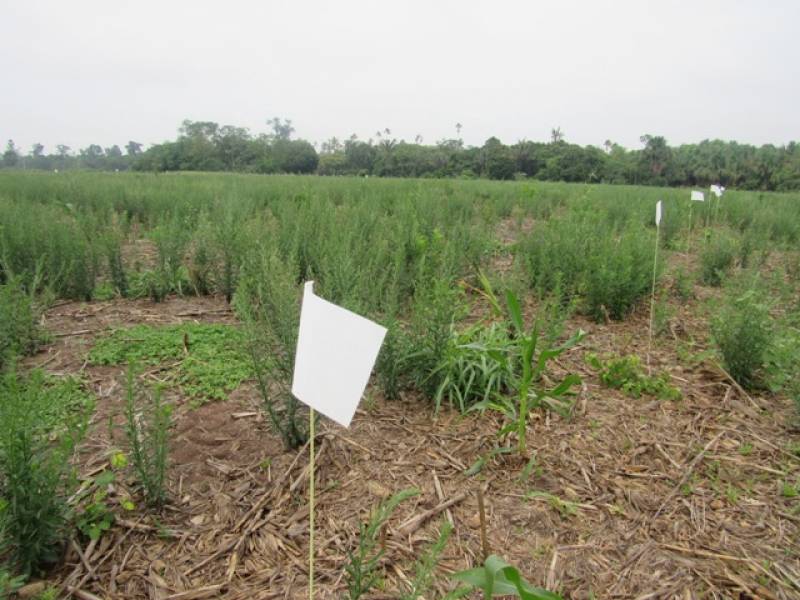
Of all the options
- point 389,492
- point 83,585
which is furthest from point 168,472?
point 389,492

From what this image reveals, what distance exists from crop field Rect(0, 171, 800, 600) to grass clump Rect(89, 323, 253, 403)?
2 cm

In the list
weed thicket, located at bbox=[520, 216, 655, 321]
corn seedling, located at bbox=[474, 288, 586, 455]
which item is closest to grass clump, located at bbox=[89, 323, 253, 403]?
corn seedling, located at bbox=[474, 288, 586, 455]

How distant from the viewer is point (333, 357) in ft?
4.58

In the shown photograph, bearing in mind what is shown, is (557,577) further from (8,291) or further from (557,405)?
(8,291)

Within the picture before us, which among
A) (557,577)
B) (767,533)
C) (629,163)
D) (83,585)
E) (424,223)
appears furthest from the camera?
(629,163)

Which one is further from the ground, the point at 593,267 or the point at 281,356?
the point at 593,267

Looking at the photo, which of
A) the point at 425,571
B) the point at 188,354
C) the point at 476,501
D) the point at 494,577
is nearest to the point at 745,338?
the point at 476,501

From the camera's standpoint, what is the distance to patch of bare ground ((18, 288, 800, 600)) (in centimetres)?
164

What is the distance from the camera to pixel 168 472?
2033mm

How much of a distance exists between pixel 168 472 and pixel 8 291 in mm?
1620

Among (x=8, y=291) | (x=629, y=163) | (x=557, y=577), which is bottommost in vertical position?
(x=557, y=577)

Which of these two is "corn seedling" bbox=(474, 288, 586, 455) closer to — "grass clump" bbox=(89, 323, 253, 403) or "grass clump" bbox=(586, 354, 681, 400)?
"grass clump" bbox=(586, 354, 681, 400)

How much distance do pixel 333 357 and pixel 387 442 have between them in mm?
1092

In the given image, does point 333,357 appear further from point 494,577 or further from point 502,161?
point 502,161
